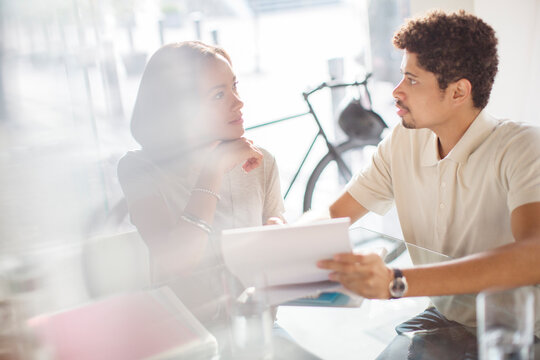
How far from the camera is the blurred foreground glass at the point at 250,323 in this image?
92cm

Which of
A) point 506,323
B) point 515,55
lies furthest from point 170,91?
point 515,55

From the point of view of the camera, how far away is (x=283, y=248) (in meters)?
0.90

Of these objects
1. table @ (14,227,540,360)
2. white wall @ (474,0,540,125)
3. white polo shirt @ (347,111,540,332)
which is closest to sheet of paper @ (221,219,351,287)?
table @ (14,227,540,360)

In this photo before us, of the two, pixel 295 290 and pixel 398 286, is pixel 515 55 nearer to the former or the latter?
pixel 398 286

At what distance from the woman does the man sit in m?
0.30

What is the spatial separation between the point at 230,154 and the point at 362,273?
21.5 inches

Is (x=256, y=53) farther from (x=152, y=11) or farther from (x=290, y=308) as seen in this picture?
(x=290, y=308)

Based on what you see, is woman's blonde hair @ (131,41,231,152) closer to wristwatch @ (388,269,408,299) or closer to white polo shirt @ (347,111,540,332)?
white polo shirt @ (347,111,540,332)

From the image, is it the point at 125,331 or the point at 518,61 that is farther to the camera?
the point at 518,61

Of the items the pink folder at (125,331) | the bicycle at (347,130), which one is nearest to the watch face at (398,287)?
the pink folder at (125,331)

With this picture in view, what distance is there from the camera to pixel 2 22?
6.84 feet

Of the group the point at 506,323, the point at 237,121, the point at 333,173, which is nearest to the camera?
the point at 506,323

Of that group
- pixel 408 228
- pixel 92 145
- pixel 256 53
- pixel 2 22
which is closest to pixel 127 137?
pixel 92 145

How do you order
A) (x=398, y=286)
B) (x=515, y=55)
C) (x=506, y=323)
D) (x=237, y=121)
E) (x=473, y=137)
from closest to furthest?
(x=506, y=323) < (x=398, y=286) < (x=473, y=137) < (x=237, y=121) < (x=515, y=55)
